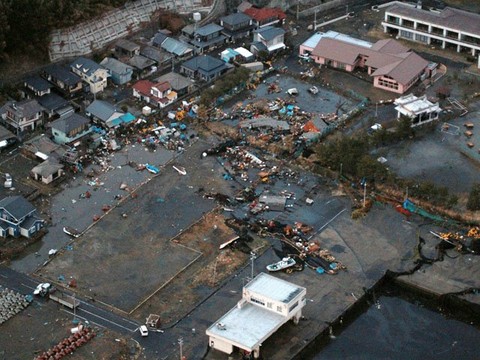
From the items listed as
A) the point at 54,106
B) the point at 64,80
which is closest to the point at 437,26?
the point at 64,80

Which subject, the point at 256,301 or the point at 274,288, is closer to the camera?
the point at 256,301

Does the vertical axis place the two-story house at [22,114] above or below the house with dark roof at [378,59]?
above

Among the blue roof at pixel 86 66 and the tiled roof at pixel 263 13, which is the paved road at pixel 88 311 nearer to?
the blue roof at pixel 86 66

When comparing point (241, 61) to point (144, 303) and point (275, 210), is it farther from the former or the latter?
point (144, 303)

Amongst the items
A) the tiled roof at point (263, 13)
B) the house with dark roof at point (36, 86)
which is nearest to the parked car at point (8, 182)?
the house with dark roof at point (36, 86)

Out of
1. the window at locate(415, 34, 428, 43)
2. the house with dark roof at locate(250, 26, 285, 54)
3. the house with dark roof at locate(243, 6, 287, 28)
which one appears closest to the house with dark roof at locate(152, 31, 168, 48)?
the house with dark roof at locate(250, 26, 285, 54)

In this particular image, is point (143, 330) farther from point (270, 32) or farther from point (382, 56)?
point (270, 32)
